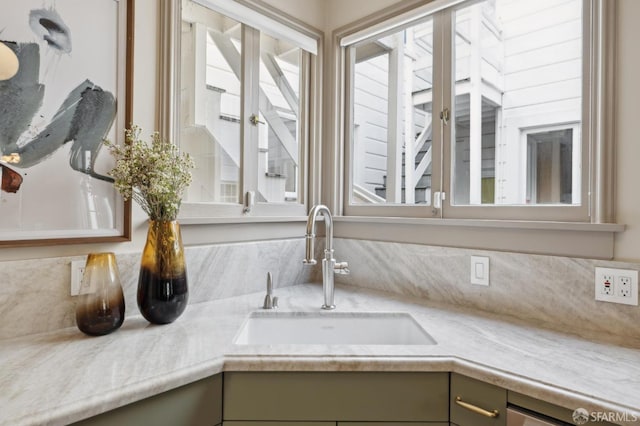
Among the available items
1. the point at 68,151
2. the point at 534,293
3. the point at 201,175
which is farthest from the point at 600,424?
the point at 68,151

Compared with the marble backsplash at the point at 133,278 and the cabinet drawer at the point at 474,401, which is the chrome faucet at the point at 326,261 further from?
the cabinet drawer at the point at 474,401

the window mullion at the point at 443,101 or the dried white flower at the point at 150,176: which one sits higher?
the window mullion at the point at 443,101

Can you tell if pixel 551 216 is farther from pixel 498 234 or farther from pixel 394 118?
pixel 394 118

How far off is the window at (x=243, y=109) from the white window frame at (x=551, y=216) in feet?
1.14

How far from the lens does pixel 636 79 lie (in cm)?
117

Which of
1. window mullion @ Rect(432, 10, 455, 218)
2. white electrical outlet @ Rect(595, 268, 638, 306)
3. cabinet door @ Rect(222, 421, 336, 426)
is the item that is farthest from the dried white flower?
white electrical outlet @ Rect(595, 268, 638, 306)

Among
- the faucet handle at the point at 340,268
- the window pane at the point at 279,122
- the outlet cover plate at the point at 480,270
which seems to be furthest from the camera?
the window pane at the point at 279,122

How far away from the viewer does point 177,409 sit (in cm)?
90

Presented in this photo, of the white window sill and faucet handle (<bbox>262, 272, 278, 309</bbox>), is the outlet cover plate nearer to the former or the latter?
the white window sill

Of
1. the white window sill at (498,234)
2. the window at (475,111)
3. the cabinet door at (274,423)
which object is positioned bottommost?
the cabinet door at (274,423)

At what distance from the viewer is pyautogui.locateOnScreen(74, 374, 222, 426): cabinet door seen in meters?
0.81

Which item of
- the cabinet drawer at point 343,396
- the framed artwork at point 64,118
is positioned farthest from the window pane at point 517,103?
the framed artwork at point 64,118

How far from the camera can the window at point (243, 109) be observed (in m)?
1.55

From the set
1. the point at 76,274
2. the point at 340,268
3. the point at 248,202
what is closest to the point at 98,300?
the point at 76,274
